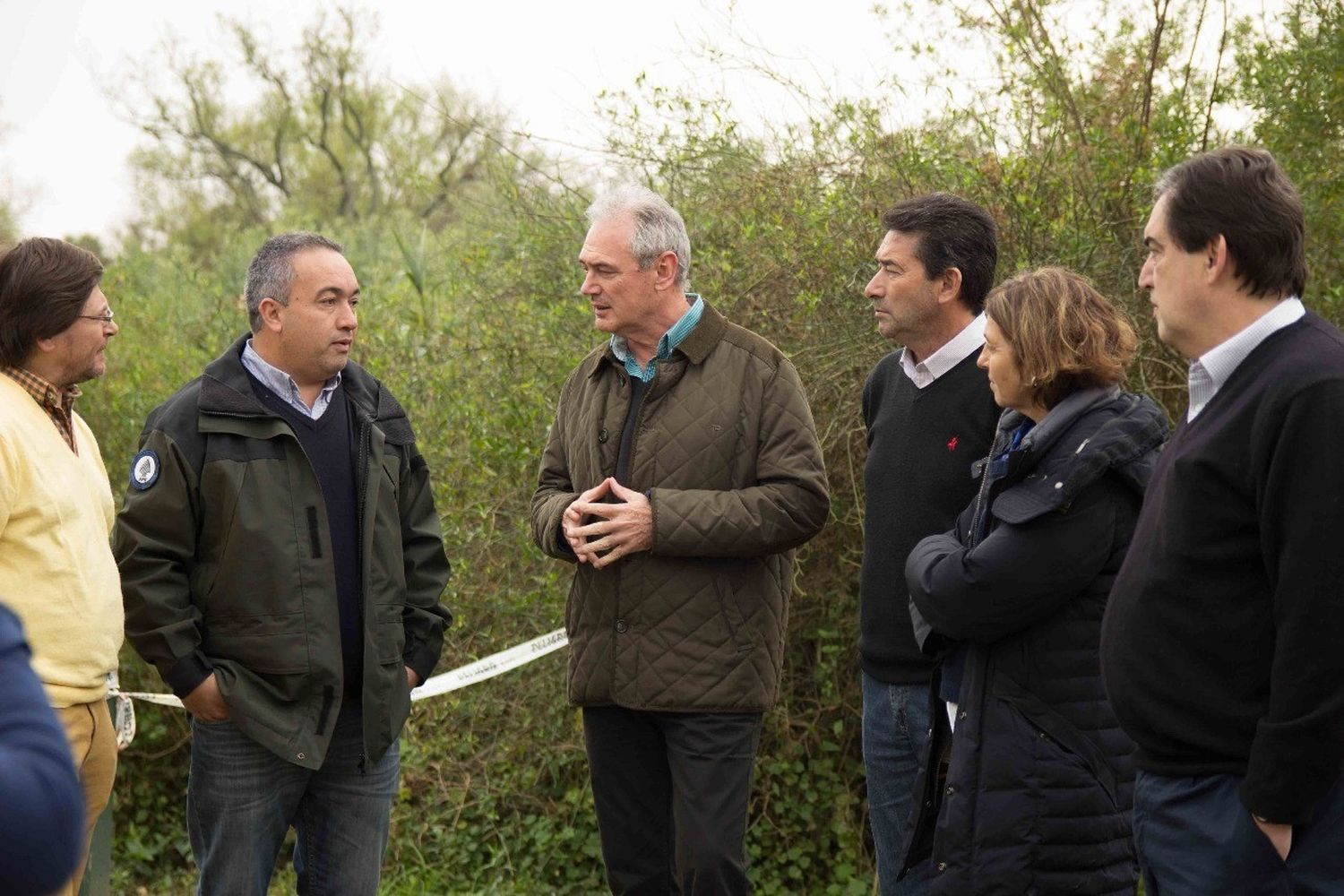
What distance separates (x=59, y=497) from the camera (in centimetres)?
356

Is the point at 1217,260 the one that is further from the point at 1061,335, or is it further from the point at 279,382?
the point at 279,382

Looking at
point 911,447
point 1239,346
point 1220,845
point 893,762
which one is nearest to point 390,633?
point 893,762

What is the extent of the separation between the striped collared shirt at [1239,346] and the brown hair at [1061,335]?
0.54 metres

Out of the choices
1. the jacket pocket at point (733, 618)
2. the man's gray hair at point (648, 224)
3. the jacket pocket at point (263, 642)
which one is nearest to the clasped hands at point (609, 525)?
the jacket pocket at point (733, 618)

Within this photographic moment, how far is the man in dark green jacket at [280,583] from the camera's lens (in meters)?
3.76

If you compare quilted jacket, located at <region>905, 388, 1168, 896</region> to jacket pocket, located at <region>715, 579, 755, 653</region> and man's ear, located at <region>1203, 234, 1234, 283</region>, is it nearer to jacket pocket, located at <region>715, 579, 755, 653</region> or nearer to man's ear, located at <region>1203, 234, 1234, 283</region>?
man's ear, located at <region>1203, 234, 1234, 283</region>

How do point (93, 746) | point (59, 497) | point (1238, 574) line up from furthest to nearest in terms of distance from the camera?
1. point (93, 746)
2. point (59, 497)
3. point (1238, 574)

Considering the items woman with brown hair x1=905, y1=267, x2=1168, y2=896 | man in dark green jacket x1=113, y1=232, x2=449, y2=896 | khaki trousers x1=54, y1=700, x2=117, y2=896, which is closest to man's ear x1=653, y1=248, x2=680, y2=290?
man in dark green jacket x1=113, y1=232, x2=449, y2=896

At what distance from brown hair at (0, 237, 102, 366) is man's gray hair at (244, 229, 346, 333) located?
45 cm

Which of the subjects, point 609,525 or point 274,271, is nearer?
point 609,525

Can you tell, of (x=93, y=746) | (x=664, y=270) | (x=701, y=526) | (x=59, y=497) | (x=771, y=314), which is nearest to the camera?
(x=59, y=497)

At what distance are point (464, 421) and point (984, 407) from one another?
3.24 m

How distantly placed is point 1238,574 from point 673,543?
169 cm

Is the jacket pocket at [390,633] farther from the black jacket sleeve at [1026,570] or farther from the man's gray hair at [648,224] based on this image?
the black jacket sleeve at [1026,570]
